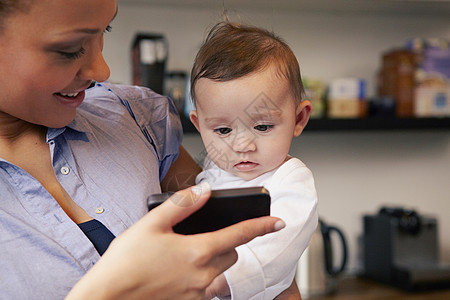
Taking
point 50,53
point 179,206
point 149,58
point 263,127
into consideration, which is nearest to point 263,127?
point 263,127

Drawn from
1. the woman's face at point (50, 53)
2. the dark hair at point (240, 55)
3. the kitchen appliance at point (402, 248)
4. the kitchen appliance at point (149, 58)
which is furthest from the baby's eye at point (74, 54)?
the kitchen appliance at point (402, 248)

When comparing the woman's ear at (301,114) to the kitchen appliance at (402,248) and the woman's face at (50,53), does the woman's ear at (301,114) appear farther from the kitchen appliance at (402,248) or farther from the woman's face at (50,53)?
the kitchen appliance at (402,248)

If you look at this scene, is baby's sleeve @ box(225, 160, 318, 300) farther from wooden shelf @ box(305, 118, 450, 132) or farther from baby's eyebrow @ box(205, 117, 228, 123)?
wooden shelf @ box(305, 118, 450, 132)

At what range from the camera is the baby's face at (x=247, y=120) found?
45cm

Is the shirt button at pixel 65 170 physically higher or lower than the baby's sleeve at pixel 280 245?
higher

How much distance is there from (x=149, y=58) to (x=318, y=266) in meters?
0.98

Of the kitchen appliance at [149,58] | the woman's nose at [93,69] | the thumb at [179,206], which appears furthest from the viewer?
the kitchen appliance at [149,58]

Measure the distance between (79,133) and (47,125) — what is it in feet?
0.20

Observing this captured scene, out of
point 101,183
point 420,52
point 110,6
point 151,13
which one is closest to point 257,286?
point 101,183

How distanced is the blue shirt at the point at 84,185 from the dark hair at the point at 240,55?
7.0 inches

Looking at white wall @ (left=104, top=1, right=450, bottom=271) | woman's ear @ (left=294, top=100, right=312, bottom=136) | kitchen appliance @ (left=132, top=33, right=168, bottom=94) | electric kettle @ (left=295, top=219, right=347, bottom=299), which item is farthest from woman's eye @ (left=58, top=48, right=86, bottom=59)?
electric kettle @ (left=295, top=219, right=347, bottom=299)

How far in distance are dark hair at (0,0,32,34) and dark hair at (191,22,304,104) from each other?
17 centimetres

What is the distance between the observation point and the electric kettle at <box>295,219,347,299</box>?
5.79ft

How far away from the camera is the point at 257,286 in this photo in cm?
52
